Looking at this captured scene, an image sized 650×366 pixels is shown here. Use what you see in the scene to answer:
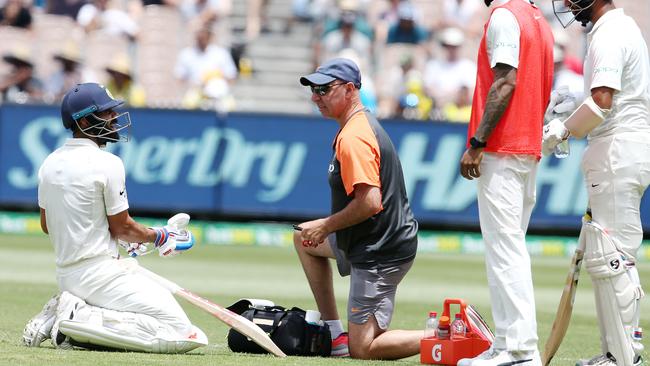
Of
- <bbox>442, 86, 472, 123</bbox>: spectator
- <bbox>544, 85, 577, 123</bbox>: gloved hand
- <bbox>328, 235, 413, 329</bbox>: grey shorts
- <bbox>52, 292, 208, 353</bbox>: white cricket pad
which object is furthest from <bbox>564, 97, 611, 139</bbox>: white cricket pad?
<bbox>442, 86, 472, 123</bbox>: spectator

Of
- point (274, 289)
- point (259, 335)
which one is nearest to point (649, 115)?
point (259, 335)

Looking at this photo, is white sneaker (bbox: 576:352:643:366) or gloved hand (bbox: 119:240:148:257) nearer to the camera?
white sneaker (bbox: 576:352:643:366)

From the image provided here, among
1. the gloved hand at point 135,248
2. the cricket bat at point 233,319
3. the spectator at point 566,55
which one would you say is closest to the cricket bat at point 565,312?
the cricket bat at point 233,319

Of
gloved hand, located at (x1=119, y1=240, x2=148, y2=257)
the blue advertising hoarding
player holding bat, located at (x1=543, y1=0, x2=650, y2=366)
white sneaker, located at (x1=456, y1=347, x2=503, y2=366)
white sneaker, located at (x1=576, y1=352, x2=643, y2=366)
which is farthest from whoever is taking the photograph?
the blue advertising hoarding

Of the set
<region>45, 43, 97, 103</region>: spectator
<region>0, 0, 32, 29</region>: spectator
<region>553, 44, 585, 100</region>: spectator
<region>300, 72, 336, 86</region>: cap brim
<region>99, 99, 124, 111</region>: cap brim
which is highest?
<region>0, 0, 32, 29</region>: spectator

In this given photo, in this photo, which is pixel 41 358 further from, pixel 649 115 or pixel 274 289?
pixel 274 289

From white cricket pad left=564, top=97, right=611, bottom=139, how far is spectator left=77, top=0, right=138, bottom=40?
14.0 metres

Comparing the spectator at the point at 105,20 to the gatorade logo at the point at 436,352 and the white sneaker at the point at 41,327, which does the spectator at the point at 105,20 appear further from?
the gatorade logo at the point at 436,352

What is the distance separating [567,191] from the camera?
16.4 metres

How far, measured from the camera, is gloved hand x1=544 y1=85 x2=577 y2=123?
22.9 feet

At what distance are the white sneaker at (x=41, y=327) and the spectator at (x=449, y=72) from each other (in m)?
11.5

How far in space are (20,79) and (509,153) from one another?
14.0 meters

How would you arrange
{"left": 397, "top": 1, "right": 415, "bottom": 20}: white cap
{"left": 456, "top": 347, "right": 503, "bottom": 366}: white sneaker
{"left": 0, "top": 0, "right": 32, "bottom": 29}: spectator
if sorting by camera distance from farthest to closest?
{"left": 0, "top": 0, "right": 32, "bottom": 29}: spectator → {"left": 397, "top": 1, "right": 415, "bottom": 20}: white cap → {"left": 456, "top": 347, "right": 503, "bottom": 366}: white sneaker

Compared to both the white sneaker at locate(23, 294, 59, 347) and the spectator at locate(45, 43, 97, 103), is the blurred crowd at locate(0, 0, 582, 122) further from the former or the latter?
the white sneaker at locate(23, 294, 59, 347)
